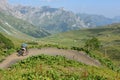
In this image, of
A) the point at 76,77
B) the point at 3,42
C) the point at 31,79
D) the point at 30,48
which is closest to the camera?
the point at 31,79

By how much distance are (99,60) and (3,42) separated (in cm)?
12724

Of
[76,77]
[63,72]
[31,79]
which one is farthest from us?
[63,72]

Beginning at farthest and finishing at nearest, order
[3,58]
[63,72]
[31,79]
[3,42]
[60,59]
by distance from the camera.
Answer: [3,42]
[3,58]
[60,59]
[63,72]
[31,79]

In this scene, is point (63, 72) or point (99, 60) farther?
point (99, 60)

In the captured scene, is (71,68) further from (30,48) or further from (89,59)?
(30,48)

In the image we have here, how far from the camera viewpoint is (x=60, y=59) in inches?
1526

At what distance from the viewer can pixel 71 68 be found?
33.7m

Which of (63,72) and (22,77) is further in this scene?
(63,72)

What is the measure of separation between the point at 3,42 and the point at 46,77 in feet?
480

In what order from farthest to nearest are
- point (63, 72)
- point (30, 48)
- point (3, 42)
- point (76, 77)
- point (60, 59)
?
point (3, 42)
point (30, 48)
point (60, 59)
point (63, 72)
point (76, 77)

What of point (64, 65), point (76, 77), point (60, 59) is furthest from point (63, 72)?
point (60, 59)

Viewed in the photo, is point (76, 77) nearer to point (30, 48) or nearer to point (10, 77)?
point (10, 77)

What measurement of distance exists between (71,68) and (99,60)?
13703 millimetres

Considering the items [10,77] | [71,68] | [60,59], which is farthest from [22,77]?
[60,59]
